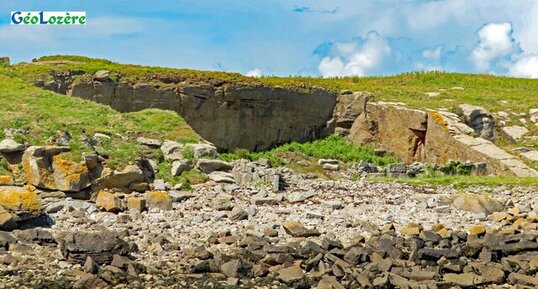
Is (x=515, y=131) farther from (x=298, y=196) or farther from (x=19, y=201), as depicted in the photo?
(x=19, y=201)

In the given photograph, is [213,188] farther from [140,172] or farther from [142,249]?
[142,249]

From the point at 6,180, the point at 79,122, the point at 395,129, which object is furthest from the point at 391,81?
the point at 6,180

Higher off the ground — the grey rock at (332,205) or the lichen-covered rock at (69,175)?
the lichen-covered rock at (69,175)

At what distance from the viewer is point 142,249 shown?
16703mm

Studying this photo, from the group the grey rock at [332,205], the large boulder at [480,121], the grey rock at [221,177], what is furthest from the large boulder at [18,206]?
the large boulder at [480,121]

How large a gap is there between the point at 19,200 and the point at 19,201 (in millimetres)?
42

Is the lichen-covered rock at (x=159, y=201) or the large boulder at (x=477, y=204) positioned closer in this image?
the lichen-covered rock at (x=159, y=201)

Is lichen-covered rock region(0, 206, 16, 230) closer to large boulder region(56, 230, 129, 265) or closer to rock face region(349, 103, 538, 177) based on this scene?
large boulder region(56, 230, 129, 265)

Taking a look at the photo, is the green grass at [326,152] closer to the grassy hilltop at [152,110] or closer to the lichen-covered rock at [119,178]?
the grassy hilltop at [152,110]

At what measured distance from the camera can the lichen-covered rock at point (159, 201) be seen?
2078 centimetres

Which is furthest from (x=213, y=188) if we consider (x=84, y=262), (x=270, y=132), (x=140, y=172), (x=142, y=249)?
(x=270, y=132)

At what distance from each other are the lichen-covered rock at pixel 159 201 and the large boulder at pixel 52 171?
235cm

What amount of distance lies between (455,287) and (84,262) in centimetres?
827

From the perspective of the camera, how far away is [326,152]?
35.5 meters
